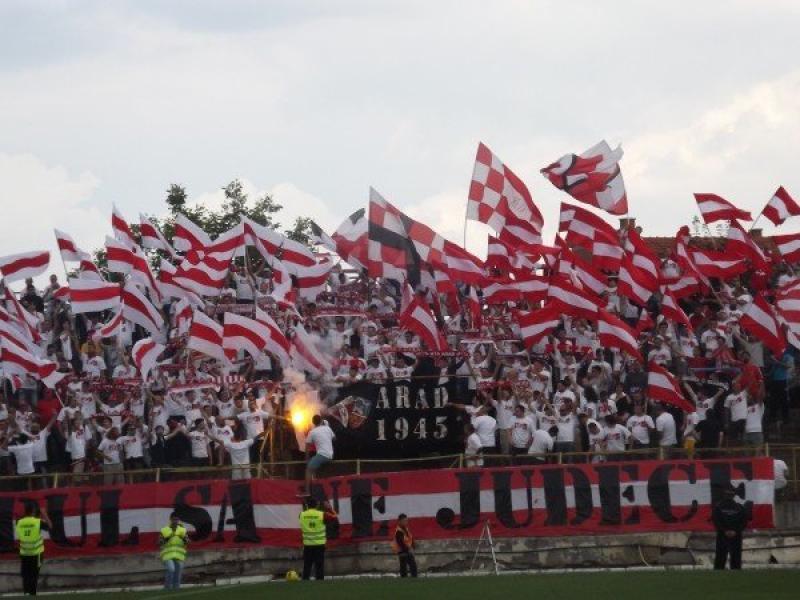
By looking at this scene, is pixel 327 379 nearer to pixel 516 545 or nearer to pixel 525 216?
pixel 516 545

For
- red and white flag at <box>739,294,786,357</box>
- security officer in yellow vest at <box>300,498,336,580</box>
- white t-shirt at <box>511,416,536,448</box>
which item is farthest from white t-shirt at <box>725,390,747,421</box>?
security officer in yellow vest at <box>300,498,336,580</box>

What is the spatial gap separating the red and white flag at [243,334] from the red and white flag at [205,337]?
17cm

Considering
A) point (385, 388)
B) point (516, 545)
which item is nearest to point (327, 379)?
point (385, 388)

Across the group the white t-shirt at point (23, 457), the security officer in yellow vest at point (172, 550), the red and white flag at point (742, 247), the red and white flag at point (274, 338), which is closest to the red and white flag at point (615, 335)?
the red and white flag at point (742, 247)

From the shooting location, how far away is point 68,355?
138 feet

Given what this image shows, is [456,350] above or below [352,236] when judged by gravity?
below

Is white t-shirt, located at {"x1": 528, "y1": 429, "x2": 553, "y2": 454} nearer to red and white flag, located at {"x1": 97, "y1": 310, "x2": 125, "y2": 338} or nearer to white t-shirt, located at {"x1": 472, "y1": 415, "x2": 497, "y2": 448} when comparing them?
white t-shirt, located at {"x1": 472, "y1": 415, "x2": 497, "y2": 448}

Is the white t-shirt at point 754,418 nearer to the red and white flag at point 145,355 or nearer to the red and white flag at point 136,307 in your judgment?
the red and white flag at point 145,355

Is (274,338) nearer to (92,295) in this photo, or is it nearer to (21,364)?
(92,295)

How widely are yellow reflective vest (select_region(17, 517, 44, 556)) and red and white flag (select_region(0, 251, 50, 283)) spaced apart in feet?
28.3

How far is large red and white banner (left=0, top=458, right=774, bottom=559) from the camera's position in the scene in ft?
114

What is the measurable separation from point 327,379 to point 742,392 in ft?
25.8

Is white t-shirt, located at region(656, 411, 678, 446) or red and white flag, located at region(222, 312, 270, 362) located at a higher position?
red and white flag, located at region(222, 312, 270, 362)

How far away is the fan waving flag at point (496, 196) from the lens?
42.8 meters
